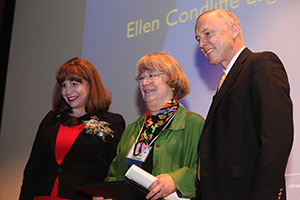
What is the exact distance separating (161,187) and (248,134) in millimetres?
577

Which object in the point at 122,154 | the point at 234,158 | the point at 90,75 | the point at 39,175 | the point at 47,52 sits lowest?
the point at 39,175

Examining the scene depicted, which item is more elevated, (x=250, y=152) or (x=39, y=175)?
(x=250, y=152)

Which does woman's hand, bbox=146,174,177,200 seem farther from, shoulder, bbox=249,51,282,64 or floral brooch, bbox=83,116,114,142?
floral brooch, bbox=83,116,114,142

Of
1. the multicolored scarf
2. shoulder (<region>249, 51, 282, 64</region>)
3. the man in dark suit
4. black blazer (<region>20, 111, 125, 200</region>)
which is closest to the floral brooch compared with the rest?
black blazer (<region>20, 111, 125, 200</region>)

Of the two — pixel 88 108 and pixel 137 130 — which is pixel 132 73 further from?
pixel 137 130

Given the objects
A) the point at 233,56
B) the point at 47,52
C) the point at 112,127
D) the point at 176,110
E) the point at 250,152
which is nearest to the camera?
the point at 250,152

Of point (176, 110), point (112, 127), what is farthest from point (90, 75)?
point (176, 110)

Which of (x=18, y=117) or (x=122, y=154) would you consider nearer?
(x=122, y=154)

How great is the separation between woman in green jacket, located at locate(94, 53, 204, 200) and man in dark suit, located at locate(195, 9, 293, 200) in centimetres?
22

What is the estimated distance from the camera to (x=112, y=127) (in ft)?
10.0

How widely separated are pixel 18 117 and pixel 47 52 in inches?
34.0

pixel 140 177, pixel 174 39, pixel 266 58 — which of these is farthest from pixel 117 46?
pixel 266 58

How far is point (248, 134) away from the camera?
5.84 ft

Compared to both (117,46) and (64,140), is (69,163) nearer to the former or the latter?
(64,140)
